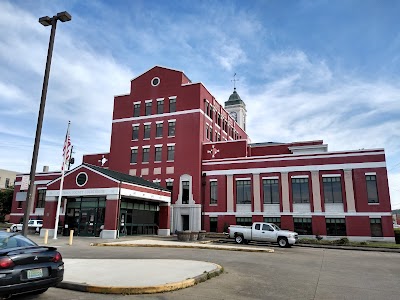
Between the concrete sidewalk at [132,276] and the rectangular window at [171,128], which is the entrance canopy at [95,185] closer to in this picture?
the rectangular window at [171,128]

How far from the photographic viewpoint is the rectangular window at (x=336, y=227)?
34147mm

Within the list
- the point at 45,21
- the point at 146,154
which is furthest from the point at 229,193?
the point at 45,21

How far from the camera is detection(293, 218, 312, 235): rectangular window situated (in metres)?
35.4

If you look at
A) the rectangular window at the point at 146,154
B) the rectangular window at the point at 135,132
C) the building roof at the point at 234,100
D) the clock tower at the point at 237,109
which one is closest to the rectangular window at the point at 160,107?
the rectangular window at the point at 135,132

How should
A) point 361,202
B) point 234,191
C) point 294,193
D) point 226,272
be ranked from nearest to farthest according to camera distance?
1. point 226,272
2. point 361,202
3. point 294,193
4. point 234,191

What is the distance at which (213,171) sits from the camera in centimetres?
4084

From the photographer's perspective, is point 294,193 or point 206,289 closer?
point 206,289

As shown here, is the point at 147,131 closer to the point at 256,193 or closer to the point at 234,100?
the point at 256,193

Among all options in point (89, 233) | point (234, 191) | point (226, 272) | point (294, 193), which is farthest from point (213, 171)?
point (226, 272)

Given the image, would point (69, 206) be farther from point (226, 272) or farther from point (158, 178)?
point (226, 272)

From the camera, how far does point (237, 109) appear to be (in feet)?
236

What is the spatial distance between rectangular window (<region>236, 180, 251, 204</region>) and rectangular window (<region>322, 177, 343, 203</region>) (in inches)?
334

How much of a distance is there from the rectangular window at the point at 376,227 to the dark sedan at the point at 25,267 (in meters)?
33.1

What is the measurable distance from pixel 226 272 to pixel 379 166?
93.7ft
